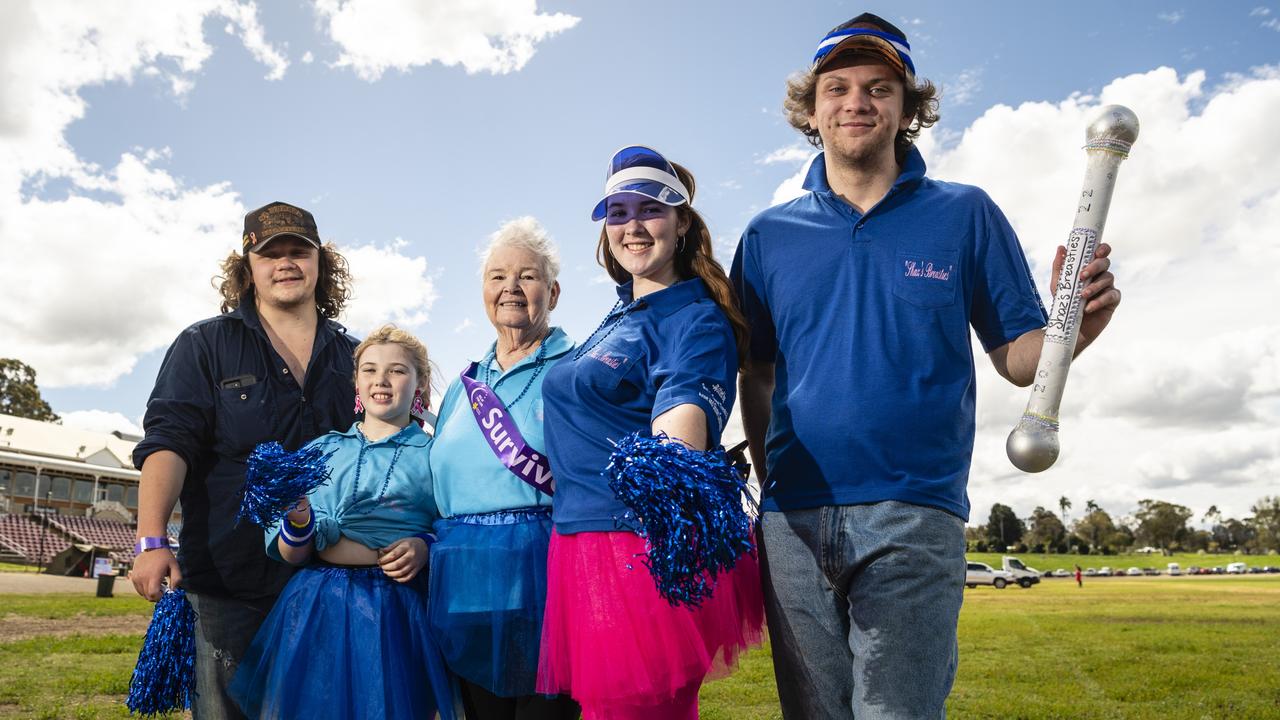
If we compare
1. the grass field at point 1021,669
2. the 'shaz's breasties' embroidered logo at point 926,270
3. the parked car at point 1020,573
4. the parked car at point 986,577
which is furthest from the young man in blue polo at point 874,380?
the parked car at point 1020,573

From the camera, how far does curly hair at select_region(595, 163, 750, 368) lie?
2.60 metres

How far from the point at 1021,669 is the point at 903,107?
33.9 feet

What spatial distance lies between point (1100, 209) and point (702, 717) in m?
6.41

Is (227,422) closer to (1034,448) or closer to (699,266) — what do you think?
(699,266)

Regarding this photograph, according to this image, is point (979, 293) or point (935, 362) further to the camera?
point (979, 293)

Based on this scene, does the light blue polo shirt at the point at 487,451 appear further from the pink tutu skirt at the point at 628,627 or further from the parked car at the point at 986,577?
the parked car at the point at 986,577

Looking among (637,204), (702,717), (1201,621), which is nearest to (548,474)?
(637,204)

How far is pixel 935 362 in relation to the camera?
2.43 metres

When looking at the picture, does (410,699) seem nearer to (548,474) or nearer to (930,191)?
(548,474)

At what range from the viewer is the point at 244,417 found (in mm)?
3580

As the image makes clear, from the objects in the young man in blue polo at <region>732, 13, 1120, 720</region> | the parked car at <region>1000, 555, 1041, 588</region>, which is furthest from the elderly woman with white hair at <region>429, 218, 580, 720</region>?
the parked car at <region>1000, 555, 1041, 588</region>

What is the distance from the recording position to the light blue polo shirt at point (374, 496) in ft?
11.1

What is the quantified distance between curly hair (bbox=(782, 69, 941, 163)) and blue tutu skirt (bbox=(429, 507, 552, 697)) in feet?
5.38

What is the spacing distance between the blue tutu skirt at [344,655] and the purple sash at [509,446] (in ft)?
2.43
